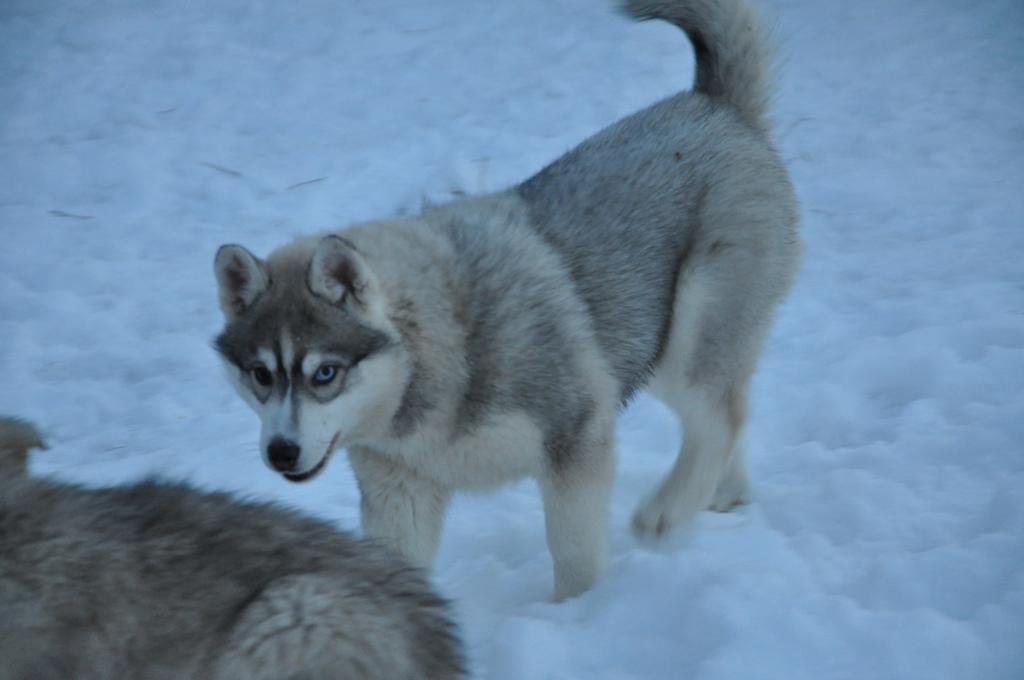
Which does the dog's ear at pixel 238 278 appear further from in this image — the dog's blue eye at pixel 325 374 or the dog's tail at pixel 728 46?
the dog's tail at pixel 728 46

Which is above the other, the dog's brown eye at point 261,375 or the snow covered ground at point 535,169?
the dog's brown eye at point 261,375

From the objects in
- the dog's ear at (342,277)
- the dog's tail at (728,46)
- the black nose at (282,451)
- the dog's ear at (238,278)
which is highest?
the dog's tail at (728,46)

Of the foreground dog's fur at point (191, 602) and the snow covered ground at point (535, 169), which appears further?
the snow covered ground at point (535, 169)

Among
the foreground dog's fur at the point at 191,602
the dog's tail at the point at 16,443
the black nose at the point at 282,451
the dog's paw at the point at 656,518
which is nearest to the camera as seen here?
the foreground dog's fur at the point at 191,602

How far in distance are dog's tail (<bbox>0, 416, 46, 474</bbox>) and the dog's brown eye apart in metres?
0.73

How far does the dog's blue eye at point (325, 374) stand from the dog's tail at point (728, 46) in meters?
2.22

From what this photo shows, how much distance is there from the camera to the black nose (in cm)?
312

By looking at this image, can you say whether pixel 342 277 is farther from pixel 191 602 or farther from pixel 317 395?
pixel 191 602

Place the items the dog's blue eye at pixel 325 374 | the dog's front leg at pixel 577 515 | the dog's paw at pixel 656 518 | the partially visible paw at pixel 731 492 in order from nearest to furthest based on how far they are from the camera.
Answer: the dog's blue eye at pixel 325 374 < the dog's front leg at pixel 577 515 < the dog's paw at pixel 656 518 < the partially visible paw at pixel 731 492

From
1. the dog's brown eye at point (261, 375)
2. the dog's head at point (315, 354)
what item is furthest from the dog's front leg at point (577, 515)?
the dog's brown eye at point (261, 375)

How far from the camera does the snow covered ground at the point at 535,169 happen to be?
3.14 m

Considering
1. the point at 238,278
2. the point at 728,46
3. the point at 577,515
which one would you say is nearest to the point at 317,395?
the point at 238,278

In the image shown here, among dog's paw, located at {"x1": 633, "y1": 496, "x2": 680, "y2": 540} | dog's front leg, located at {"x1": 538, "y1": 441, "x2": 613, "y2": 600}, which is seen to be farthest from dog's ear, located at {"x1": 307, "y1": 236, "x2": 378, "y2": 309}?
dog's paw, located at {"x1": 633, "y1": 496, "x2": 680, "y2": 540}

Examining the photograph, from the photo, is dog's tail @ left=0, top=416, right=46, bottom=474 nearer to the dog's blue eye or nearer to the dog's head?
the dog's head
